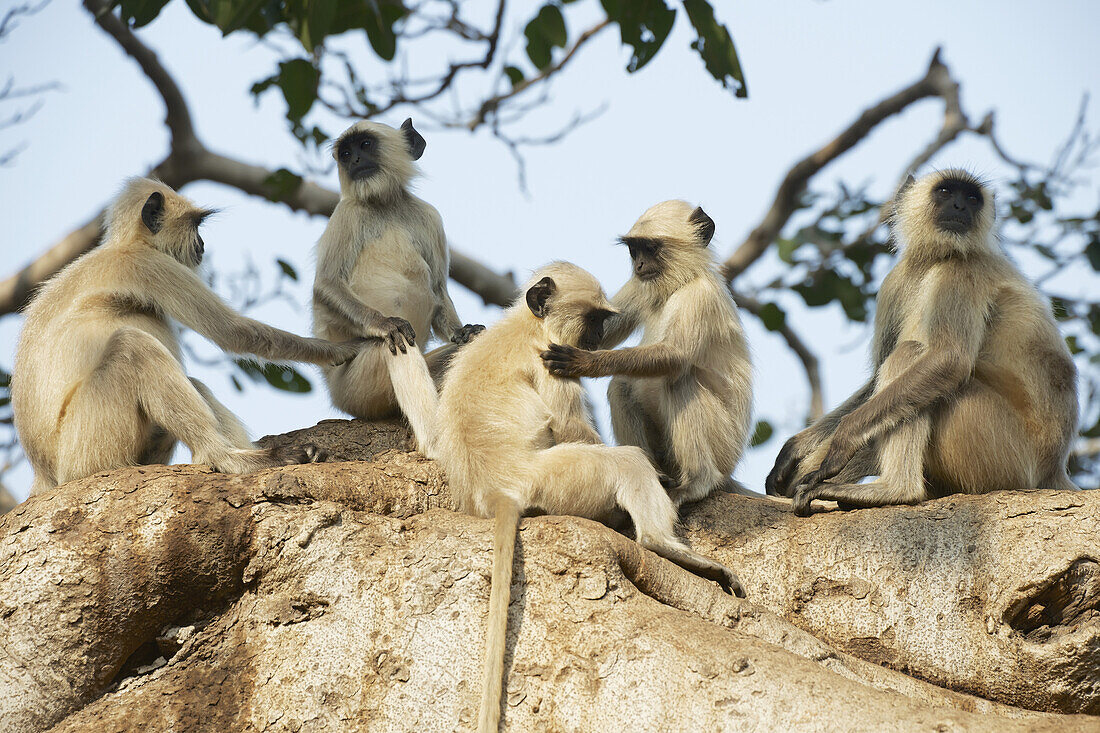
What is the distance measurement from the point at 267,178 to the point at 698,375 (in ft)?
12.8

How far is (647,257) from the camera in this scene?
515 centimetres

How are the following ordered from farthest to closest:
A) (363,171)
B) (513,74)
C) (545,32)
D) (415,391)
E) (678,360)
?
(513,74), (363,171), (545,32), (415,391), (678,360)

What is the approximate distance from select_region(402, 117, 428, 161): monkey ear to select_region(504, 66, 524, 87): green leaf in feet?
5.80

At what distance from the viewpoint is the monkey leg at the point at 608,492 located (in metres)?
3.91

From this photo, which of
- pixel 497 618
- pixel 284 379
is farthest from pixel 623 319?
pixel 284 379

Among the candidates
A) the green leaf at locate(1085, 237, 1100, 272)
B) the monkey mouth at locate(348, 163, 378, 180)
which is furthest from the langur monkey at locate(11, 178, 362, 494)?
the green leaf at locate(1085, 237, 1100, 272)

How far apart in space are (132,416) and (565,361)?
175 centimetres

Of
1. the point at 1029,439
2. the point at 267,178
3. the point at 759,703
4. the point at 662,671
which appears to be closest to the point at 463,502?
the point at 662,671

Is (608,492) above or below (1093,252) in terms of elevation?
below

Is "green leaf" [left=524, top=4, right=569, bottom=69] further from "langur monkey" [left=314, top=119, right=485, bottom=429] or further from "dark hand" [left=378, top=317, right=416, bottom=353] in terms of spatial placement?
"dark hand" [left=378, top=317, right=416, bottom=353]

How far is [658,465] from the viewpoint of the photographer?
4.89 m

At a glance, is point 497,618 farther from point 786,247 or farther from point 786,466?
point 786,247

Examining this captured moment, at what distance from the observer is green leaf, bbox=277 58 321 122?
18.4 ft

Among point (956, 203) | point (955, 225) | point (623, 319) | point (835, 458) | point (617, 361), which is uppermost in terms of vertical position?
point (956, 203)
